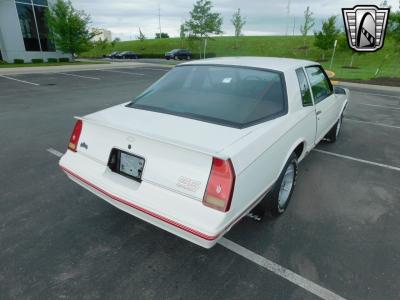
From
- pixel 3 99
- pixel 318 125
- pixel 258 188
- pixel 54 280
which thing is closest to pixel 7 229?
pixel 54 280

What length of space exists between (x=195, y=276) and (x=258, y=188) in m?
0.91

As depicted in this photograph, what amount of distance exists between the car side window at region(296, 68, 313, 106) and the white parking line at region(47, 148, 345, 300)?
184cm

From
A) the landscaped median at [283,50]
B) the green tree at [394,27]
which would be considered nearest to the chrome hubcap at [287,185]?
the green tree at [394,27]

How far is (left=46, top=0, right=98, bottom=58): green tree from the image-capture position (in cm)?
2209

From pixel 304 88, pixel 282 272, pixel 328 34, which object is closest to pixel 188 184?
pixel 282 272

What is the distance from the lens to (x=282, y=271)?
2.28 meters

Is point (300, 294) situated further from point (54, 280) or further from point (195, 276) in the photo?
point (54, 280)

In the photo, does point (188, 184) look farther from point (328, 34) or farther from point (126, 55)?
point (126, 55)

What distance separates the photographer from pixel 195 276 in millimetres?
2217

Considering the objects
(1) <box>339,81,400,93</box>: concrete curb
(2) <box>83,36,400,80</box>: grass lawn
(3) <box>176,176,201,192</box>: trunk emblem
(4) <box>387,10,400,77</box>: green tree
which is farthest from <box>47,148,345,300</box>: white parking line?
(2) <box>83,36,400,80</box>: grass lawn

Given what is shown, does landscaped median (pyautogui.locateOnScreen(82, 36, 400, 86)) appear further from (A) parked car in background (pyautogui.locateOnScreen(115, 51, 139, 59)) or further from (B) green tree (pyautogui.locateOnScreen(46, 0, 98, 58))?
(B) green tree (pyautogui.locateOnScreen(46, 0, 98, 58))

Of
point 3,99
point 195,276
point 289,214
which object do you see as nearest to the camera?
point 195,276

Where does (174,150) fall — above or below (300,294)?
above

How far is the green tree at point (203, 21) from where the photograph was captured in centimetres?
3525
